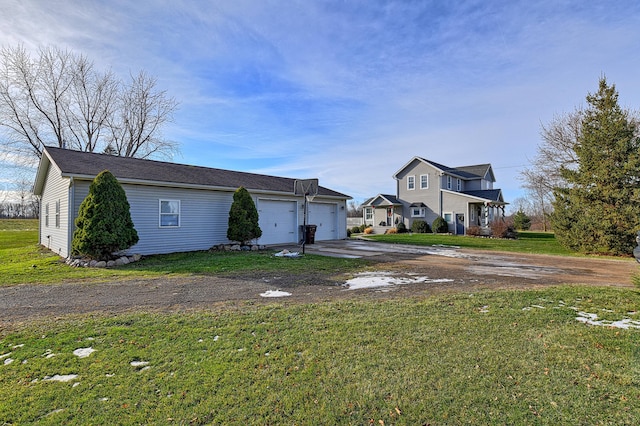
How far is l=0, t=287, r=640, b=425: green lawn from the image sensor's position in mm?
2295

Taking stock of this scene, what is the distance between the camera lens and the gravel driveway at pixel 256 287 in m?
5.14

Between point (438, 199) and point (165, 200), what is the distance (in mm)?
21440

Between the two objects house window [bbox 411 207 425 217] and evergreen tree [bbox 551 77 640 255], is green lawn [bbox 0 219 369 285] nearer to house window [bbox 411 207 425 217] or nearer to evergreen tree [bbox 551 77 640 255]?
evergreen tree [bbox 551 77 640 255]

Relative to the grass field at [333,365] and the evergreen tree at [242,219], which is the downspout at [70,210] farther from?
the grass field at [333,365]

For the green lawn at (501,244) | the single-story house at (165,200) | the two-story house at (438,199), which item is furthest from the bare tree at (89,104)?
the green lawn at (501,244)

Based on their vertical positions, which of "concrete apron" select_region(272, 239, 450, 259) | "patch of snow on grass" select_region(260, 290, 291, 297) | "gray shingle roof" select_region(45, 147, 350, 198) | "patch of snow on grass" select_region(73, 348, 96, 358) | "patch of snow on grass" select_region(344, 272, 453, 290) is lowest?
"patch of snow on grass" select_region(73, 348, 96, 358)

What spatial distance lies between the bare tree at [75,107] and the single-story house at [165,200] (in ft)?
34.3

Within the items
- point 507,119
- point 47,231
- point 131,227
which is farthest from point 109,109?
point 507,119

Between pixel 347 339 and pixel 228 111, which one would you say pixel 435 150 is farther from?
pixel 347 339

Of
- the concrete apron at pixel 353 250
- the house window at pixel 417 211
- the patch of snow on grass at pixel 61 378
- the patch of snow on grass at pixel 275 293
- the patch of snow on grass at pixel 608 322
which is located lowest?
the patch of snow on grass at pixel 61 378

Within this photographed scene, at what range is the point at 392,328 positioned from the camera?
12.9ft

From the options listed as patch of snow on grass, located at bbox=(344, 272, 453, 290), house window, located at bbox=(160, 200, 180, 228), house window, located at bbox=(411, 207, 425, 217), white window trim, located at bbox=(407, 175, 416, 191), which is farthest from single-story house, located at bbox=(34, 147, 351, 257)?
white window trim, located at bbox=(407, 175, 416, 191)

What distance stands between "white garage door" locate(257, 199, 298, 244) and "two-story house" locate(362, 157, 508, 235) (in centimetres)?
1456

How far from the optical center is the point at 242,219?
12.5m
